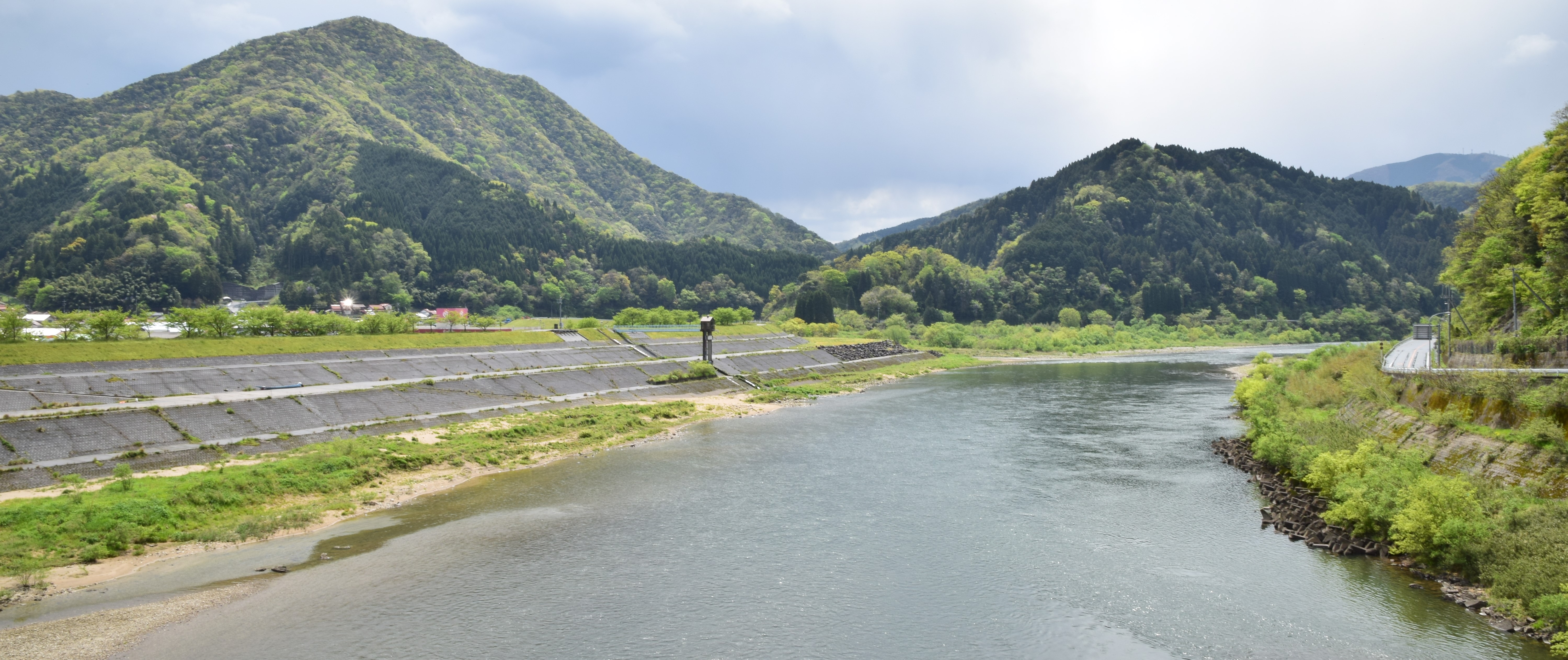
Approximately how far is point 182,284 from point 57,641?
118 m

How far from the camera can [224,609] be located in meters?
17.7

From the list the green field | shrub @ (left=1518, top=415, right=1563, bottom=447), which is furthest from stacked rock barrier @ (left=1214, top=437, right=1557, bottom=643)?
the green field

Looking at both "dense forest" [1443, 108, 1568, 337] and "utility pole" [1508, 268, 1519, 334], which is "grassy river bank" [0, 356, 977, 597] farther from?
"dense forest" [1443, 108, 1568, 337]

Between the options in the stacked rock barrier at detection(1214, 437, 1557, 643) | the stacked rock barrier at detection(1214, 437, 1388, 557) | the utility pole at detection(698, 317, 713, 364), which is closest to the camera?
the stacked rock barrier at detection(1214, 437, 1557, 643)

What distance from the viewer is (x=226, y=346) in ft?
144

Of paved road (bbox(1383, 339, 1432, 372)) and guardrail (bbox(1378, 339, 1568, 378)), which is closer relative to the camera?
guardrail (bbox(1378, 339, 1568, 378))

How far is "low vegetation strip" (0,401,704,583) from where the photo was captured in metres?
19.7

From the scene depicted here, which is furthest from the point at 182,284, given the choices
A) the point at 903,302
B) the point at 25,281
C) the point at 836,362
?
the point at 903,302

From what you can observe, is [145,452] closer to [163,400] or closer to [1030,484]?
[163,400]

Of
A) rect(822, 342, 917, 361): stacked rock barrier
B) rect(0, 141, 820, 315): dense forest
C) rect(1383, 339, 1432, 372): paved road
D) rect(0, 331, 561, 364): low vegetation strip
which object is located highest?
rect(0, 141, 820, 315): dense forest

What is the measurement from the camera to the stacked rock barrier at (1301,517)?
21.3 m

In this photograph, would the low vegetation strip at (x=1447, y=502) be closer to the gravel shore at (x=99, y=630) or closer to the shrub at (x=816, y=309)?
the gravel shore at (x=99, y=630)

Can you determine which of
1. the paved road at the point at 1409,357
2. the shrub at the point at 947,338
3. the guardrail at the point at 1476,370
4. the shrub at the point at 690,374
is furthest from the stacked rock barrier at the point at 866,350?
the guardrail at the point at 1476,370

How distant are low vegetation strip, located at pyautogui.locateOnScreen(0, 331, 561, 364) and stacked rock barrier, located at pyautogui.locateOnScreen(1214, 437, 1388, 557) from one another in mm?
49759
